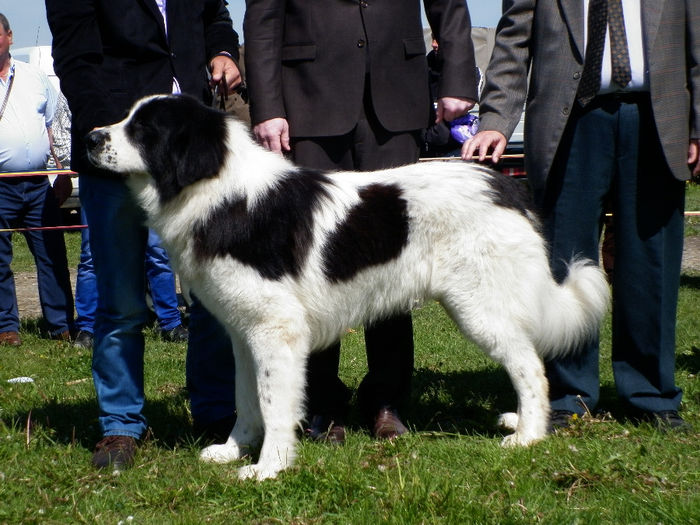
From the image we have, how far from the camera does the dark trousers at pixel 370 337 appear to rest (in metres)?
3.94

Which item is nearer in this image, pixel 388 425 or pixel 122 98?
pixel 122 98

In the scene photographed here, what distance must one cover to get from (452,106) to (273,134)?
88 centimetres

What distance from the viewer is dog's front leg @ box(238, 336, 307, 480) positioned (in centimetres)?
339

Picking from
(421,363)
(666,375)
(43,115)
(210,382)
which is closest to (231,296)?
(210,382)

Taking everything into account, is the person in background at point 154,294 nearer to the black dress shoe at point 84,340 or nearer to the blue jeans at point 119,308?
the black dress shoe at point 84,340

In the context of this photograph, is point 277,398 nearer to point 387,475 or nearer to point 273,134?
Result: point 387,475

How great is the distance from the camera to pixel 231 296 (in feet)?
11.0

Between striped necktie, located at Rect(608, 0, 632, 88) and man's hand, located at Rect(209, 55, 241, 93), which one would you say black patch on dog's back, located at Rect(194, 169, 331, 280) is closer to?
man's hand, located at Rect(209, 55, 241, 93)

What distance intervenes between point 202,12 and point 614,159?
6.68 ft

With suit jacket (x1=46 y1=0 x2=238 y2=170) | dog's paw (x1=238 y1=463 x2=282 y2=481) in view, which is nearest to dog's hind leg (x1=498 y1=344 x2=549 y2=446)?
dog's paw (x1=238 y1=463 x2=282 y2=481)

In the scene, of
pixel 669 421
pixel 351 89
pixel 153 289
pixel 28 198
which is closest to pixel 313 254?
pixel 351 89

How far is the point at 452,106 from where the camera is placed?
395 centimetres

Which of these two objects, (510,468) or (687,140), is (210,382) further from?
(687,140)

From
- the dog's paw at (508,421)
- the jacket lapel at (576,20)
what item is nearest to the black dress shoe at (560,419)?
the dog's paw at (508,421)
